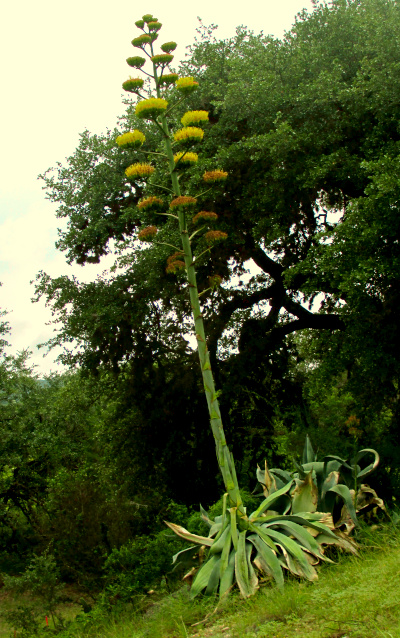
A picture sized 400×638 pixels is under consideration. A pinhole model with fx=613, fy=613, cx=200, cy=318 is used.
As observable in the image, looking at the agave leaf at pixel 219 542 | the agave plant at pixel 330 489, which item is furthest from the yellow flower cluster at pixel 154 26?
the agave leaf at pixel 219 542

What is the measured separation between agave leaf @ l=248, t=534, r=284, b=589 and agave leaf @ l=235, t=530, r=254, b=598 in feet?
0.44

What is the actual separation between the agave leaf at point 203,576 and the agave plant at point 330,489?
1.11m

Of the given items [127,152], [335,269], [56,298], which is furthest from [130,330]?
[335,269]

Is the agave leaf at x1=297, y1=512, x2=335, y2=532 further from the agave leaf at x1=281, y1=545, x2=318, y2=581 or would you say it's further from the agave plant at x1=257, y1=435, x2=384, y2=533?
the agave leaf at x1=281, y1=545, x2=318, y2=581

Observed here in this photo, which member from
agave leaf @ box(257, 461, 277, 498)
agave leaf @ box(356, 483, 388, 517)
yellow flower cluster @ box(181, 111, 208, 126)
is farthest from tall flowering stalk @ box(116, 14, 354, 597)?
agave leaf @ box(356, 483, 388, 517)

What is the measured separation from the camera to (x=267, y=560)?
18.4 feet

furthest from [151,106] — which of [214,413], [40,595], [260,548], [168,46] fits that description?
[40,595]

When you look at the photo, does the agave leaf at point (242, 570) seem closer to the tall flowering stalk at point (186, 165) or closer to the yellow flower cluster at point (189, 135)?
the tall flowering stalk at point (186, 165)

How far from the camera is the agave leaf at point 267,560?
540cm

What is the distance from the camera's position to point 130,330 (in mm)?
13008

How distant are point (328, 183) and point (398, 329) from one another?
332 centimetres

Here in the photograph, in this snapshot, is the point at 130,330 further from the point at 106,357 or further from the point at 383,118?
the point at 383,118

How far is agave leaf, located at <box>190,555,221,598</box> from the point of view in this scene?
5.73 meters

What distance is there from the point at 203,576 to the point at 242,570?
0.47 metres
